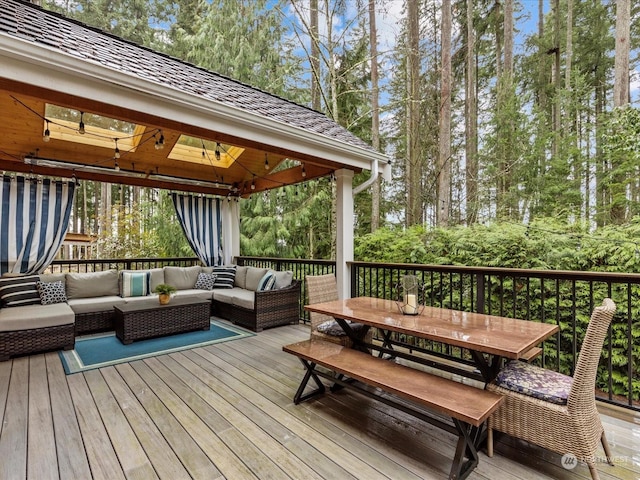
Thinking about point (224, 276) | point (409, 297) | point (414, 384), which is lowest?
point (414, 384)

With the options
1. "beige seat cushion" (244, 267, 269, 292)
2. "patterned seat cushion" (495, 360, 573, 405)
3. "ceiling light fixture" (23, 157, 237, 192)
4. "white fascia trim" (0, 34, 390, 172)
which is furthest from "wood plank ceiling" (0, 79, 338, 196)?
"patterned seat cushion" (495, 360, 573, 405)

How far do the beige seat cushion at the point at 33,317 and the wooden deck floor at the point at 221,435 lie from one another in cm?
64

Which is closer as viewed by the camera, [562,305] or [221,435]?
[221,435]

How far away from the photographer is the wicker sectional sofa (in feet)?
12.0

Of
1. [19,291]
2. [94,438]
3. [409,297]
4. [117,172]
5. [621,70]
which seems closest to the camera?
[94,438]

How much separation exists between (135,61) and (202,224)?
3598 mm

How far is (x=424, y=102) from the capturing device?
8.92 metres

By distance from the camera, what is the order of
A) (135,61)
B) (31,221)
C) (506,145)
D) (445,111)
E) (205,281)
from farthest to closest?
(506,145), (445,111), (205,281), (31,221), (135,61)

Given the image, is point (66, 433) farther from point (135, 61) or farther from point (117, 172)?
point (117, 172)

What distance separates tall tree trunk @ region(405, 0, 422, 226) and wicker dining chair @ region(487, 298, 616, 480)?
6.98m

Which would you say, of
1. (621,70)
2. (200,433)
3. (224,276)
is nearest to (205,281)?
(224,276)

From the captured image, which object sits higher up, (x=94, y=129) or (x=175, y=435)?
(x=94, y=129)

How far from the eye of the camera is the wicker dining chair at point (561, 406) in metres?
1.67

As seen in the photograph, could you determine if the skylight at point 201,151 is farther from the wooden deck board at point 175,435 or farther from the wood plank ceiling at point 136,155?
the wooden deck board at point 175,435
